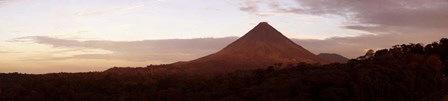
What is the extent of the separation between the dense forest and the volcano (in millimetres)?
24419

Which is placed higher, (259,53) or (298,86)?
(259,53)

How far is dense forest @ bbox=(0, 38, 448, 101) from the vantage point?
17094 millimetres

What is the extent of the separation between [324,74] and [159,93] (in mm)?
5024

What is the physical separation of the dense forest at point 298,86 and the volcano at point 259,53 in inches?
961

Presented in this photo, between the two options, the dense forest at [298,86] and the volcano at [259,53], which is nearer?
the dense forest at [298,86]

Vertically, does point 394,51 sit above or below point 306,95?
above

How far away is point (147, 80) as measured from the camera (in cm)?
2138

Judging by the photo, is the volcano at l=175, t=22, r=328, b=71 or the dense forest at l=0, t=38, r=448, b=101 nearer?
the dense forest at l=0, t=38, r=448, b=101

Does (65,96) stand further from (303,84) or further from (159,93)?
(303,84)

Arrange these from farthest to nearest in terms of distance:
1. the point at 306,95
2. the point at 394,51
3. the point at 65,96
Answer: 1. the point at 394,51
2. the point at 65,96
3. the point at 306,95

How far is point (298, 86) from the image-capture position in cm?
1733

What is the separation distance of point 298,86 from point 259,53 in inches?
1373

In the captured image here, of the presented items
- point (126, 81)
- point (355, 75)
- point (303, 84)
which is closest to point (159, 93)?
point (126, 81)

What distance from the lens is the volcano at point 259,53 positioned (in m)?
47.8
